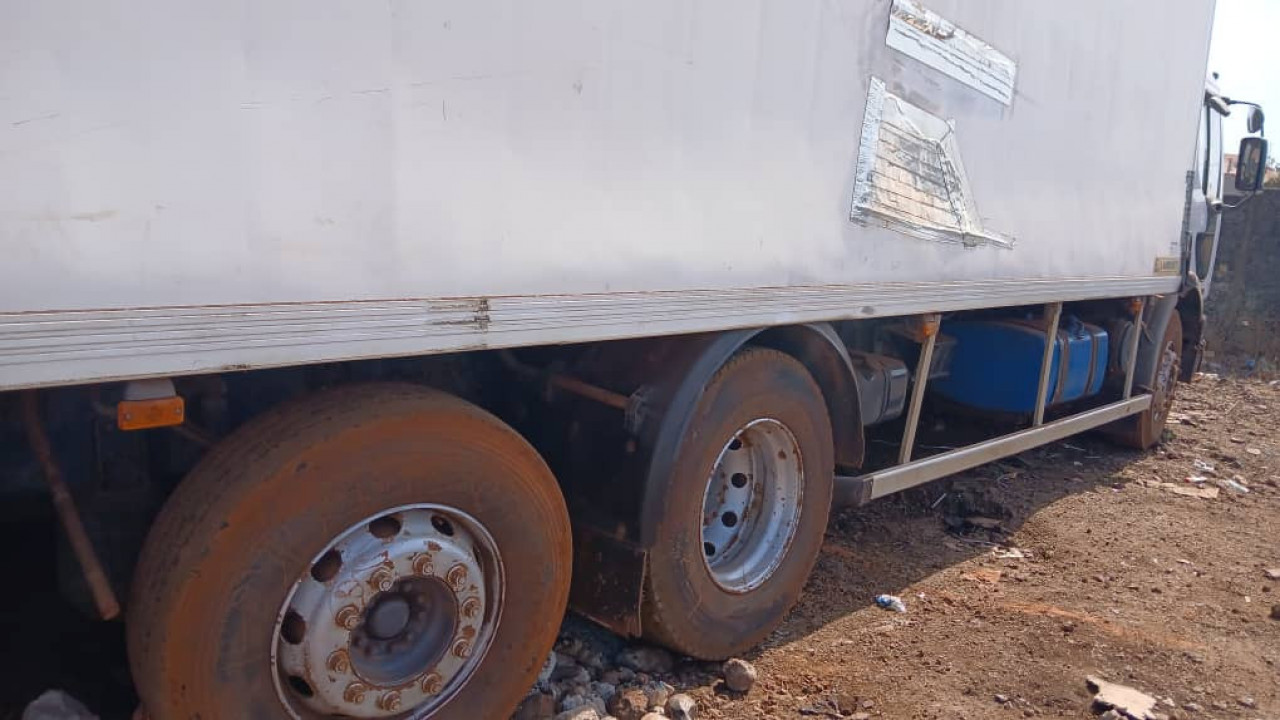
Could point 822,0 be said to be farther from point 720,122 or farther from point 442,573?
point 442,573

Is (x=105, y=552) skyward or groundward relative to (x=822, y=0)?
groundward

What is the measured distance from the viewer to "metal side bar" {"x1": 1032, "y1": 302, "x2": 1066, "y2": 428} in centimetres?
514

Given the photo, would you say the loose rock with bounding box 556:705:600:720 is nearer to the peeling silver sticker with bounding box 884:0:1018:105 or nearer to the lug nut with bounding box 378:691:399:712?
the lug nut with bounding box 378:691:399:712

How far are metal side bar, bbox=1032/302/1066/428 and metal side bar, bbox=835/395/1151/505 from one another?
11 centimetres

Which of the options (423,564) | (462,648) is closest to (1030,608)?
(462,648)

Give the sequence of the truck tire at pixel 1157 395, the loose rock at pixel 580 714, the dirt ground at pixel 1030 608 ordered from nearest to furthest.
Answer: the loose rock at pixel 580 714, the dirt ground at pixel 1030 608, the truck tire at pixel 1157 395

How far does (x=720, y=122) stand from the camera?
2723 mm

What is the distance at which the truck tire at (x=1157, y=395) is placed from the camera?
22.2ft

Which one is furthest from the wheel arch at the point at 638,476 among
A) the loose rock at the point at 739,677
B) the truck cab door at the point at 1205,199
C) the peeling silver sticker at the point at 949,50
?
the truck cab door at the point at 1205,199

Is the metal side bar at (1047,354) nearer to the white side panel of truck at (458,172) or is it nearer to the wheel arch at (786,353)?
the white side panel of truck at (458,172)

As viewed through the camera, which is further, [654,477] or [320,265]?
[654,477]

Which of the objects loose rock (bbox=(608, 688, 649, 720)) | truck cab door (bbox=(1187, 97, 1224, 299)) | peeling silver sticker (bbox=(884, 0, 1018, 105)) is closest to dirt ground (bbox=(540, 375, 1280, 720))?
loose rock (bbox=(608, 688, 649, 720))

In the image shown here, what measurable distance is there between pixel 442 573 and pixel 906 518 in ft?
11.0

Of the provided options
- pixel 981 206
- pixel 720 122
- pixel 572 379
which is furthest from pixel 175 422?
pixel 981 206
